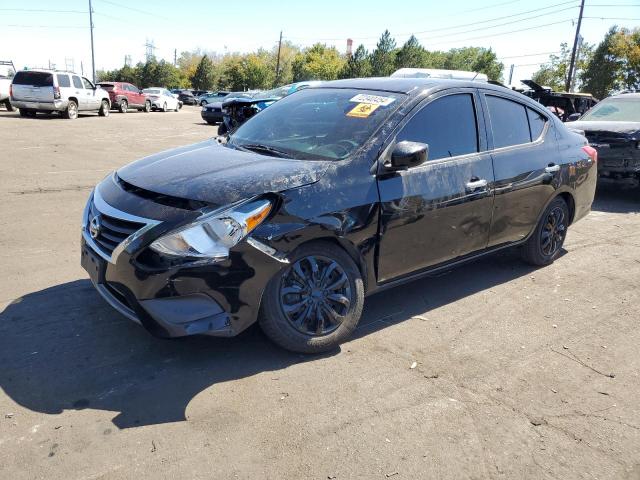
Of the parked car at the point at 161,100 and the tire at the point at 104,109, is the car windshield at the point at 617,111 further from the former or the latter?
the parked car at the point at 161,100

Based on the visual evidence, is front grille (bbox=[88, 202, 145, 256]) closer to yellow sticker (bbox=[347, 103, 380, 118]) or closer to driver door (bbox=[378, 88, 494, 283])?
driver door (bbox=[378, 88, 494, 283])

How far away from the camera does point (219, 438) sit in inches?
105

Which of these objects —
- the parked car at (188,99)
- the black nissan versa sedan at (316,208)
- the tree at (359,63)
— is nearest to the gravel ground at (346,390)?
the black nissan versa sedan at (316,208)

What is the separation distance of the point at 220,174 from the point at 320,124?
1.04 meters

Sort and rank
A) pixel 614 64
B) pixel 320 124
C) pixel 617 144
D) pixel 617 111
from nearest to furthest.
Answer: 1. pixel 320 124
2. pixel 617 144
3. pixel 617 111
4. pixel 614 64

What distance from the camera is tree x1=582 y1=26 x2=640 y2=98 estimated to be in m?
40.7

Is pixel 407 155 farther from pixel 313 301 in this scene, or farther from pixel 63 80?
pixel 63 80

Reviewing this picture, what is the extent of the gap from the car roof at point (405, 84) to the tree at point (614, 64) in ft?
142

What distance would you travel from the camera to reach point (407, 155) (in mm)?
3523

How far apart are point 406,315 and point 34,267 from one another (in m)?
3.25

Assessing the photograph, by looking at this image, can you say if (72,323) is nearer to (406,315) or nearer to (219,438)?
(219,438)

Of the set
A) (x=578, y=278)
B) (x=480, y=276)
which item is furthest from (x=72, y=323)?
(x=578, y=278)

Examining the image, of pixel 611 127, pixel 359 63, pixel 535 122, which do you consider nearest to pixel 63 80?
pixel 611 127

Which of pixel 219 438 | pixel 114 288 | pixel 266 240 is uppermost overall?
pixel 266 240
